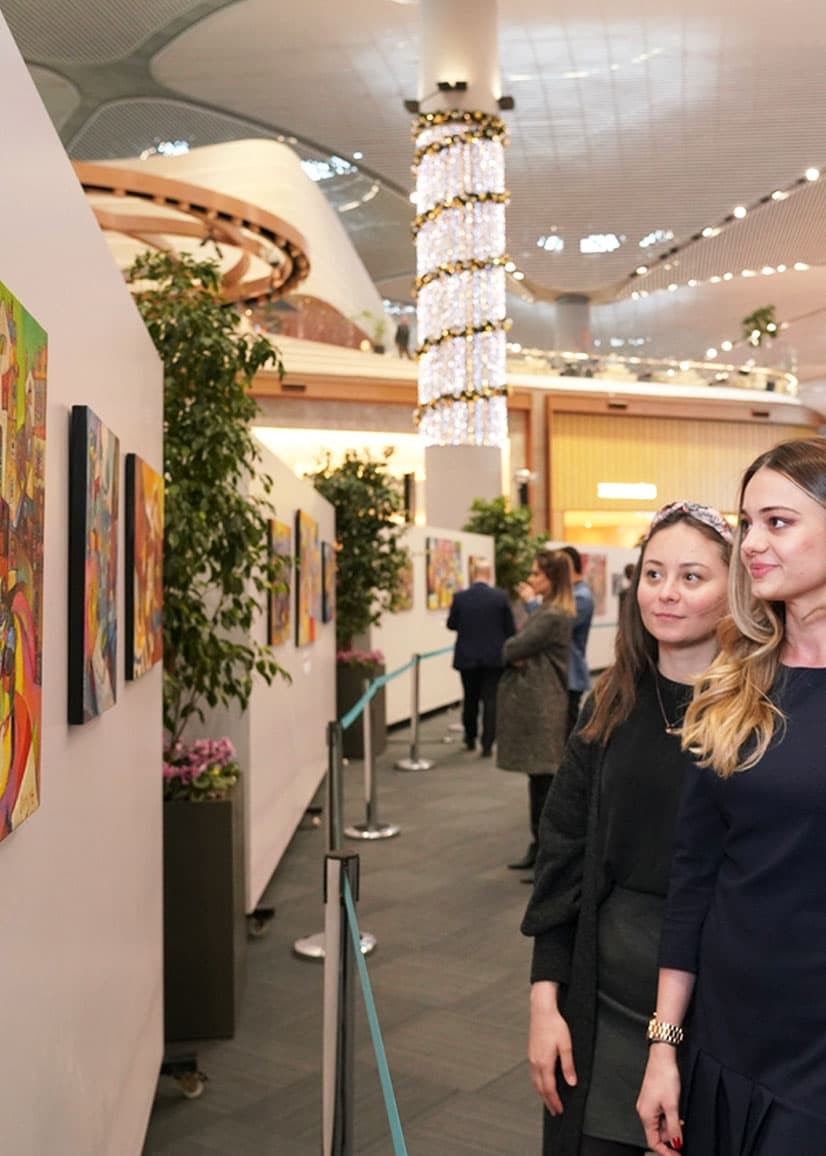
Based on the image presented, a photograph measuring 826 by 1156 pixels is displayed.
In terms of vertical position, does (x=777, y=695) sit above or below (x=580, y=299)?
below

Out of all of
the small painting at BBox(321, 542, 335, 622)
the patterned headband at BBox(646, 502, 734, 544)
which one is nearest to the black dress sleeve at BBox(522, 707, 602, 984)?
the patterned headband at BBox(646, 502, 734, 544)

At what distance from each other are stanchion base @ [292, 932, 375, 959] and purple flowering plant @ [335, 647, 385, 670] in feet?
18.7

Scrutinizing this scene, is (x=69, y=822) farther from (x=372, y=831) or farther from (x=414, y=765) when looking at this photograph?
(x=414, y=765)

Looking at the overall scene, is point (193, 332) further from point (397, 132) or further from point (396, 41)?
point (397, 132)

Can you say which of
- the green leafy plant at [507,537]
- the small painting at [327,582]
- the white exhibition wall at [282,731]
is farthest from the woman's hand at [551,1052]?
the green leafy plant at [507,537]

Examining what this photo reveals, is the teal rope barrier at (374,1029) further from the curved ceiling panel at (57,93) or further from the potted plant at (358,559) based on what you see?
the curved ceiling panel at (57,93)

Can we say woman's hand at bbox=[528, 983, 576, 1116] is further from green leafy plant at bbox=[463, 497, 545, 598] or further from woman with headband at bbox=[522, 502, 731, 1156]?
green leafy plant at bbox=[463, 497, 545, 598]

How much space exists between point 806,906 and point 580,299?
39.2m

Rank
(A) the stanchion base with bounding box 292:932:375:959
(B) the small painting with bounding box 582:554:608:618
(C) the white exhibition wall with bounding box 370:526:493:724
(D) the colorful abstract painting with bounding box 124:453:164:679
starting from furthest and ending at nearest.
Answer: (B) the small painting with bounding box 582:554:608:618 → (C) the white exhibition wall with bounding box 370:526:493:724 → (A) the stanchion base with bounding box 292:932:375:959 → (D) the colorful abstract painting with bounding box 124:453:164:679

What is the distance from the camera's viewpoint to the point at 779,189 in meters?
30.9

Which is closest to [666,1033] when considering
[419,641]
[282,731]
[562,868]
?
[562,868]

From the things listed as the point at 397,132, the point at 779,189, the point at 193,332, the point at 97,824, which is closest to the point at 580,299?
the point at 779,189

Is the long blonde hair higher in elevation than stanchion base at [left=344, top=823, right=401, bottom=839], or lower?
higher

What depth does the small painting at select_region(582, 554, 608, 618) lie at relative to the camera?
2125 cm
